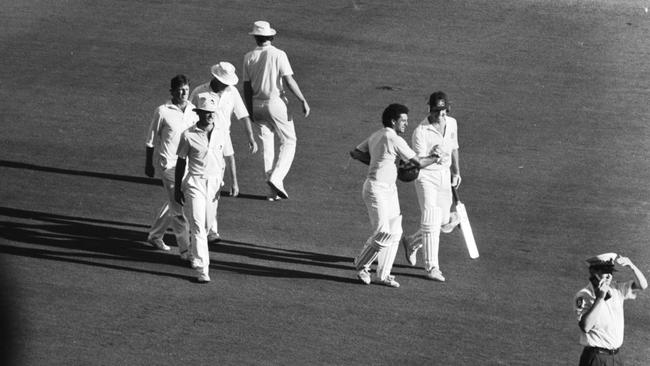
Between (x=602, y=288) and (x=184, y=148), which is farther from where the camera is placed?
(x=184, y=148)

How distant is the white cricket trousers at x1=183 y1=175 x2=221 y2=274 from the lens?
1376 cm

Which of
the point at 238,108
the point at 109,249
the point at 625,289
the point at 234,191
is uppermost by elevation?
the point at 238,108

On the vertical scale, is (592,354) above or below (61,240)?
above

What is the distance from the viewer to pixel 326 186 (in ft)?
57.4

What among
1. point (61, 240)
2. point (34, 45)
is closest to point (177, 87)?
point (61, 240)

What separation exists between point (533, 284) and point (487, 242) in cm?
149

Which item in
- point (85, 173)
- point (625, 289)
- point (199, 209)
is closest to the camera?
point (625, 289)

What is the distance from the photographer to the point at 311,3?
2592 centimetres

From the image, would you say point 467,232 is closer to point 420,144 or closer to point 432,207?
point 432,207

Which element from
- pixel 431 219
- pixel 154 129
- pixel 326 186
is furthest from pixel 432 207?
pixel 154 129

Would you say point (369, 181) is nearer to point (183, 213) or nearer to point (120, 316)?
point (183, 213)

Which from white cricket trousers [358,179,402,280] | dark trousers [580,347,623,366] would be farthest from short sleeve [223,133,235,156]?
dark trousers [580,347,623,366]

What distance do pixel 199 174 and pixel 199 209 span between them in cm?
41

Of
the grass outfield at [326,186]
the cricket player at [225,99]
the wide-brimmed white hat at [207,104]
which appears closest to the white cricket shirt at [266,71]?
the cricket player at [225,99]
